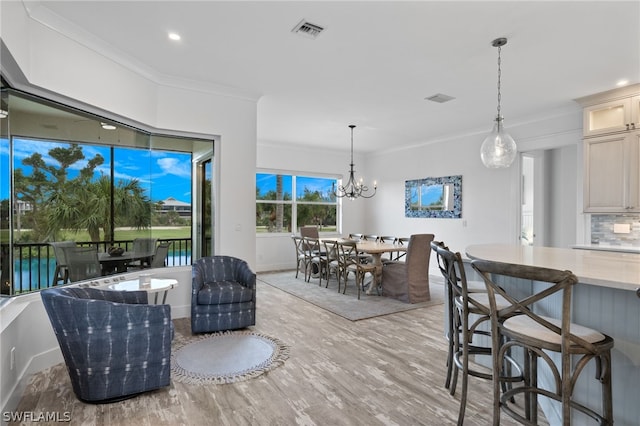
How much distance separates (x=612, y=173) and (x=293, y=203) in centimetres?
584

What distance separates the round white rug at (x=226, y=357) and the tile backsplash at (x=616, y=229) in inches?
175

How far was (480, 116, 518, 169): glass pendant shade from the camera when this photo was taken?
10.5 feet

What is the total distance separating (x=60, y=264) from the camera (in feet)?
10.5

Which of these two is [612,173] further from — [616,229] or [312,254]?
[312,254]

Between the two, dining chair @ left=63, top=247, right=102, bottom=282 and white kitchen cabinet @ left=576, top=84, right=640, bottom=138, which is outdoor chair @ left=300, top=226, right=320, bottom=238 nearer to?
dining chair @ left=63, top=247, right=102, bottom=282

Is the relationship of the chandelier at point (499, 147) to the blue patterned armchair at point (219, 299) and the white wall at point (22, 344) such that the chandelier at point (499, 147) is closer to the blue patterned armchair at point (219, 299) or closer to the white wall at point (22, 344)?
the blue patterned armchair at point (219, 299)

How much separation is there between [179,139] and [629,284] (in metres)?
4.53

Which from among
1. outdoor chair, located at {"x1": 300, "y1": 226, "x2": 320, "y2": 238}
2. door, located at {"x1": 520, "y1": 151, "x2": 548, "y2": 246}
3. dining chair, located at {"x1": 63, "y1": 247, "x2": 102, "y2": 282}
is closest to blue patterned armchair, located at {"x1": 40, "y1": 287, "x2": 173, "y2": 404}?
dining chair, located at {"x1": 63, "y1": 247, "x2": 102, "y2": 282}

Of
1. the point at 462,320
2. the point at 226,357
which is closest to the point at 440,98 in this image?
the point at 462,320

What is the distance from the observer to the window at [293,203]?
26.0 ft

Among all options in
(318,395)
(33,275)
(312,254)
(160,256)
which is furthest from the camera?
(312,254)

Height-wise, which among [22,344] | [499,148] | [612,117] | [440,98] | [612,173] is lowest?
[22,344]

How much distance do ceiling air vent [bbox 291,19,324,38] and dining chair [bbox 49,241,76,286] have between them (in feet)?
9.49

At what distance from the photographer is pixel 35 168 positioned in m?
3.00
